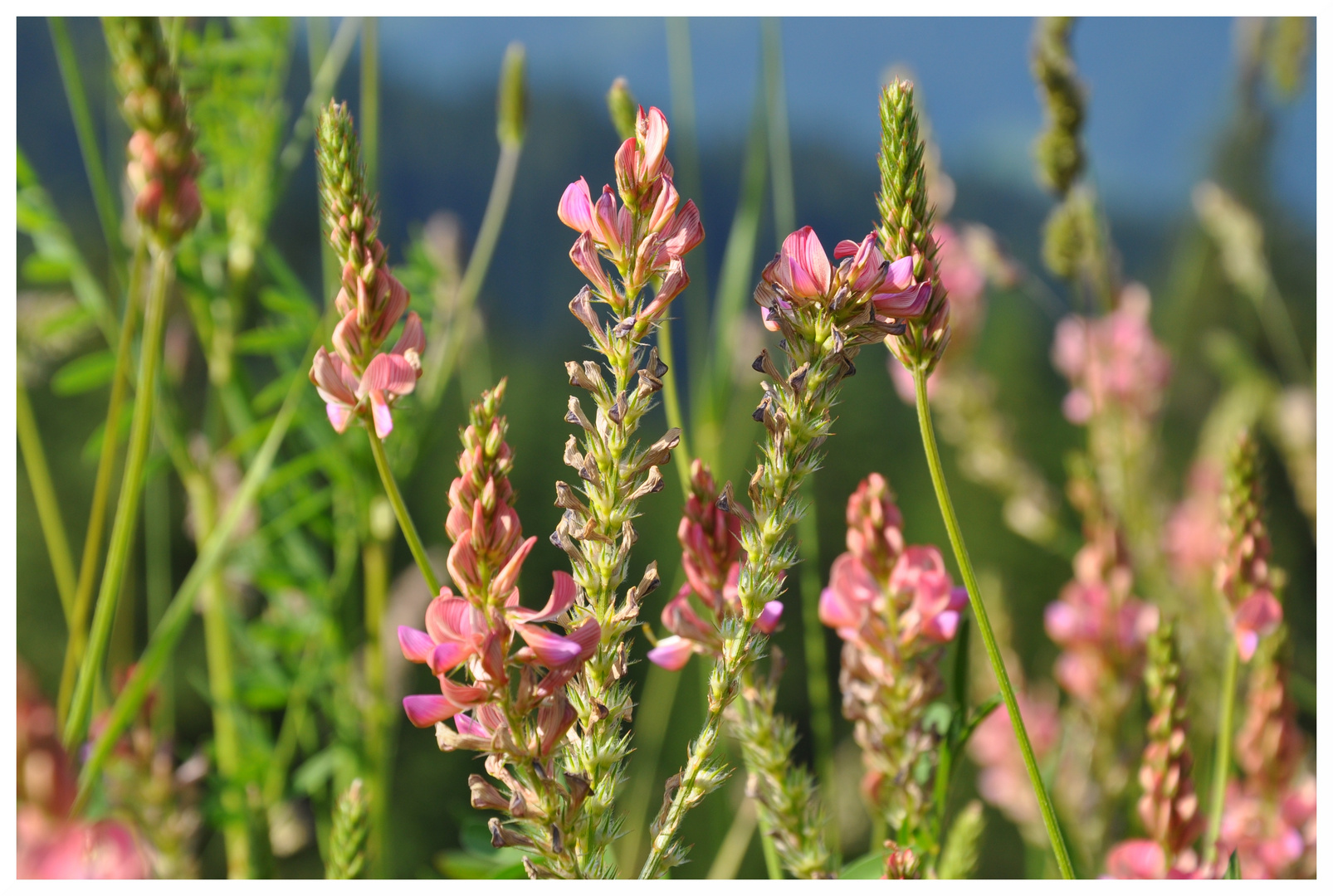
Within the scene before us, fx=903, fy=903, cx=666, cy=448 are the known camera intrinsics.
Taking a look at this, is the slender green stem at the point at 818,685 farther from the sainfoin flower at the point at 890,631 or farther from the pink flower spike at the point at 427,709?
the pink flower spike at the point at 427,709

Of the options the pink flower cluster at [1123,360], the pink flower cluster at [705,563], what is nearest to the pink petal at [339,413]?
the pink flower cluster at [705,563]

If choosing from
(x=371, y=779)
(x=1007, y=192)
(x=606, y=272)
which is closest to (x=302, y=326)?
(x=371, y=779)

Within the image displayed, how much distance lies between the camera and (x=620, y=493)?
245 millimetres

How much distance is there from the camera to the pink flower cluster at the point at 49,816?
243mm

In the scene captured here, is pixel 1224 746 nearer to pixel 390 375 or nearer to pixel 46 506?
pixel 390 375

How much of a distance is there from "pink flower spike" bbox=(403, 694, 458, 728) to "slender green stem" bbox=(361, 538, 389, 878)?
0.30 m

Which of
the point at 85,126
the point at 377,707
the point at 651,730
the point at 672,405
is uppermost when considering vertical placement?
the point at 85,126

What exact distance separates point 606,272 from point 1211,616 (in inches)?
25.9

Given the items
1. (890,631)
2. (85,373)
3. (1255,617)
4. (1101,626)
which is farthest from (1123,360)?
(85,373)

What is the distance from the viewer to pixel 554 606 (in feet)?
0.79

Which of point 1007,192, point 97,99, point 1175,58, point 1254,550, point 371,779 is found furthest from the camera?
point 1007,192

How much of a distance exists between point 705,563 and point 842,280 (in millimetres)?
108

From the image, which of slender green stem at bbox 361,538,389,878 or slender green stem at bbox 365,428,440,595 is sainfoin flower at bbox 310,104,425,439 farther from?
slender green stem at bbox 361,538,389,878
